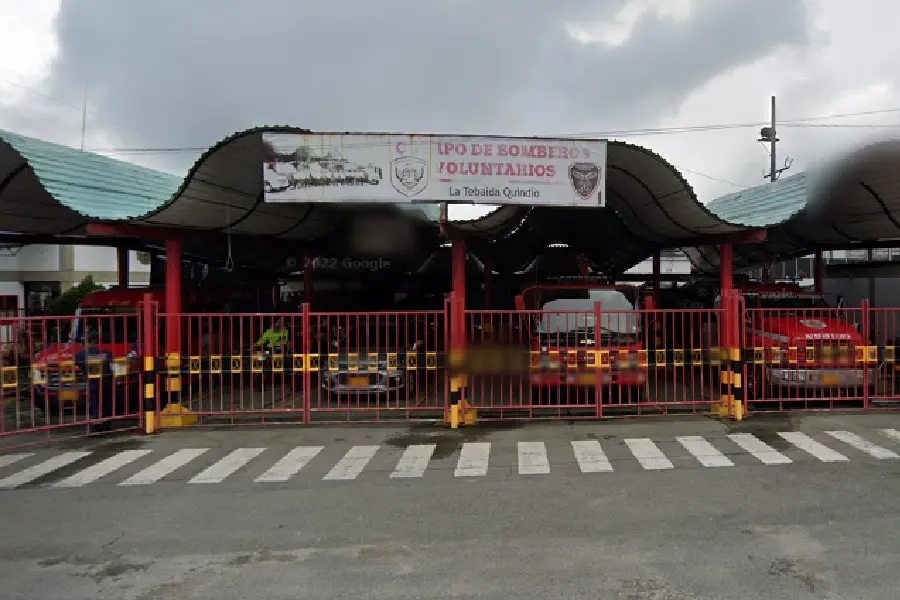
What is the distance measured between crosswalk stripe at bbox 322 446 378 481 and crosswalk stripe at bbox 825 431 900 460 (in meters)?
6.15

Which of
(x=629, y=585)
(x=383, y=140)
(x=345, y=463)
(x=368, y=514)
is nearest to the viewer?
(x=629, y=585)

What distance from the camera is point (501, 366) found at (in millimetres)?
9070

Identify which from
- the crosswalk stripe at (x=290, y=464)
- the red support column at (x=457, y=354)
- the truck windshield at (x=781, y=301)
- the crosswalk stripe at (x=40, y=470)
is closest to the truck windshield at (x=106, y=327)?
the crosswalk stripe at (x=40, y=470)

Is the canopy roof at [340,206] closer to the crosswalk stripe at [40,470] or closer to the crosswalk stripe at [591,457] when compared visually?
the crosswalk stripe at [40,470]

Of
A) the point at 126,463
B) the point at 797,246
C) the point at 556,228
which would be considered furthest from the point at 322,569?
the point at 797,246

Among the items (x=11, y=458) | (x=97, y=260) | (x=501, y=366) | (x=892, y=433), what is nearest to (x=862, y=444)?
(x=892, y=433)

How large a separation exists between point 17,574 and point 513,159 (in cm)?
728

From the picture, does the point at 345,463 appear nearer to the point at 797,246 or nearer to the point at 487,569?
the point at 487,569

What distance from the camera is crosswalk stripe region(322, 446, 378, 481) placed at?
675 centimetres

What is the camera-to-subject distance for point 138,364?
909cm

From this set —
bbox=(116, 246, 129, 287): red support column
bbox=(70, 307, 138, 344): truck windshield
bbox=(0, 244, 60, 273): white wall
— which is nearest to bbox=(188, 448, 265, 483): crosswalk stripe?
bbox=(70, 307, 138, 344): truck windshield

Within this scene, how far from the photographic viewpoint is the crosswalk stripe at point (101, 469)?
263 inches

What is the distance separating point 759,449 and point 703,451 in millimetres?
720

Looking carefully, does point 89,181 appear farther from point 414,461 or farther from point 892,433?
point 892,433
